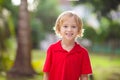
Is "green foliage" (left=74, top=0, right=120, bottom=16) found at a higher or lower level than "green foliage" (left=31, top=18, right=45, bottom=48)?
higher

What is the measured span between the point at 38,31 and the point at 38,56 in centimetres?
29

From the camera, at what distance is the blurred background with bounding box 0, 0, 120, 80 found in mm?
3871

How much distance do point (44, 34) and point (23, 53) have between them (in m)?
0.34

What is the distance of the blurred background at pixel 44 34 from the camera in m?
3.87

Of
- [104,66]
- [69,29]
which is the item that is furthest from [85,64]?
[104,66]

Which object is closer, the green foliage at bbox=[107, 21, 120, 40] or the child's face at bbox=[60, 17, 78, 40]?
the child's face at bbox=[60, 17, 78, 40]

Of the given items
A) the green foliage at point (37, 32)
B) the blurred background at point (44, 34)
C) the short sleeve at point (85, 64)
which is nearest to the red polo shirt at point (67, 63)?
the short sleeve at point (85, 64)

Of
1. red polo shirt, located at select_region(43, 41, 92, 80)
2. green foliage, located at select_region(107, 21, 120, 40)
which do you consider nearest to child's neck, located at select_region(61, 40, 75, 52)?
red polo shirt, located at select_region(43, 41, 92, 80)

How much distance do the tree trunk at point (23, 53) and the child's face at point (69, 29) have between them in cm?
197

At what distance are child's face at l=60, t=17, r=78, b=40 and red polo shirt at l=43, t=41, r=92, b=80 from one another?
0.07 meters

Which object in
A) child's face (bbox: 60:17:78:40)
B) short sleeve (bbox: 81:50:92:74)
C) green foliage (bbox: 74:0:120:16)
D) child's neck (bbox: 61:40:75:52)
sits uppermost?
green foliage (bbox: 74:0:120:16)

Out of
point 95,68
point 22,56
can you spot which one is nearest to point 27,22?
point 22,56

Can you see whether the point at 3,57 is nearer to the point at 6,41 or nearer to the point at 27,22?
the point at 6,41

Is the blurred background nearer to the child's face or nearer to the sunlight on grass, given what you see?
the sunlight on grass
